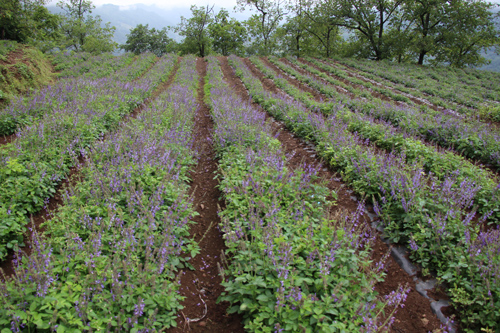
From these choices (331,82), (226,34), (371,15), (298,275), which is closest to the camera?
(298,275)

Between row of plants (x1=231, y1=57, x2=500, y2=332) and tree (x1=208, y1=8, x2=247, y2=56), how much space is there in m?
53.9

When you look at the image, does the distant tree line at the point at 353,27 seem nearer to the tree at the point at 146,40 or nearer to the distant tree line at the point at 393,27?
the distant tree line at the point at 393,27

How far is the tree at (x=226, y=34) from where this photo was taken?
53969mm

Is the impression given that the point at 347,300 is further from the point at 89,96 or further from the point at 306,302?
the point at 89,96

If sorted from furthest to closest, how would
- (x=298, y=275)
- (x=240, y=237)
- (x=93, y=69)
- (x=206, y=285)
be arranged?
(x=93, y=69)
(x=206, y=285)
(x=240, y=237)
(x=298, y=275)

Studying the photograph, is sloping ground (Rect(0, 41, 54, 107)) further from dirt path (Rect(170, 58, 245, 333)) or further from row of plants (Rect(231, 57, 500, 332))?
row of plants (Rect(231, 57, 500, 332))

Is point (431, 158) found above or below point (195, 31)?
below

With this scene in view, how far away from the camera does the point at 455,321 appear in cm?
350

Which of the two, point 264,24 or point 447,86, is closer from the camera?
point 447,86

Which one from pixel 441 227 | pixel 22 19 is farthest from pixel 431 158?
pixel 22 19

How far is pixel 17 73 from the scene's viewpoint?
45.1 feet

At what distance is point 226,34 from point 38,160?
55066 millimetres

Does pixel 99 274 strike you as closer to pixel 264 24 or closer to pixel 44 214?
pixel 44 214

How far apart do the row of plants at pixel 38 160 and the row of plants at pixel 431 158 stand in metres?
7.07
